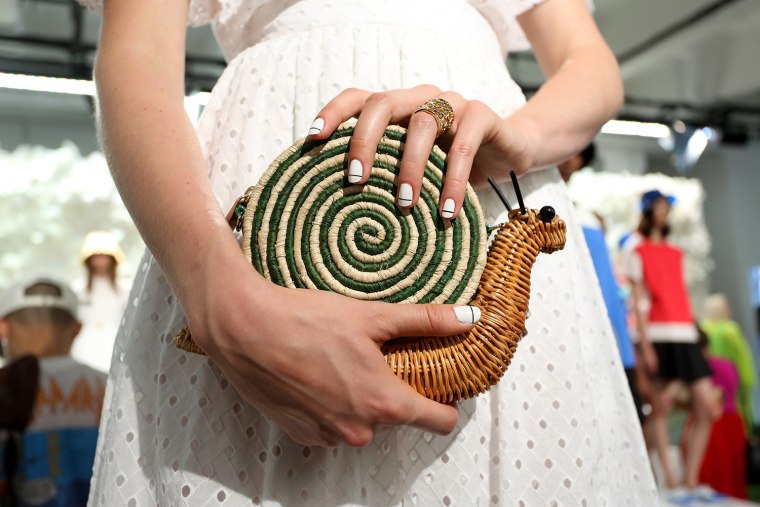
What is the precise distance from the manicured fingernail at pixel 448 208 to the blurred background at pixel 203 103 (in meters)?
3.71

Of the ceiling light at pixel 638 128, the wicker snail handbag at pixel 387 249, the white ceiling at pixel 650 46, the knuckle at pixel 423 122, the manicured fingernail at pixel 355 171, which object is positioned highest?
the white ceiling at pixel 650 46

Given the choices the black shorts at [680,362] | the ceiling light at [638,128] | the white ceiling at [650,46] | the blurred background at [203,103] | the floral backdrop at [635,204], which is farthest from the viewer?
the floral backdrop at [635,204]

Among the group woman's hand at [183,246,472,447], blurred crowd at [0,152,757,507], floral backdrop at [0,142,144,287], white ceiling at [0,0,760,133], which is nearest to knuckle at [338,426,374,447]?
woman's hand at [183,246,472,447]

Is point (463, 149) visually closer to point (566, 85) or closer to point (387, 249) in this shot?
point (387, 249)

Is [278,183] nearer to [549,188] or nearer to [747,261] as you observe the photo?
[549,188]

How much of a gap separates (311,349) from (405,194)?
125 mm

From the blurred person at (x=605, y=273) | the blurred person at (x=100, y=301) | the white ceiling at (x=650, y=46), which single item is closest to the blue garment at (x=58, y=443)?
the blurred person at (x=100, y=301)

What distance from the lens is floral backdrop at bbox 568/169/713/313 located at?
23.6 ft

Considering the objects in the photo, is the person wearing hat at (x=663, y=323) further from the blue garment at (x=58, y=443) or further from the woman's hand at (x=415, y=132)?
the woman's hand at (x=415, y=132)

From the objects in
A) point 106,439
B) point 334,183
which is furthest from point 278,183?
point 106,439

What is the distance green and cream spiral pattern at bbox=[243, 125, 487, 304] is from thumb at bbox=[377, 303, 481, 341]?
2cm

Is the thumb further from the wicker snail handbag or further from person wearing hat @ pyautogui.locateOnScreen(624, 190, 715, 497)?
person wearing hat @ pyautogui.locateOnScreen(624, 190, 715, 497)

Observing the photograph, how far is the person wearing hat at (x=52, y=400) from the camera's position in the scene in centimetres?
208

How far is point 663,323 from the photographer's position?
159 inches
